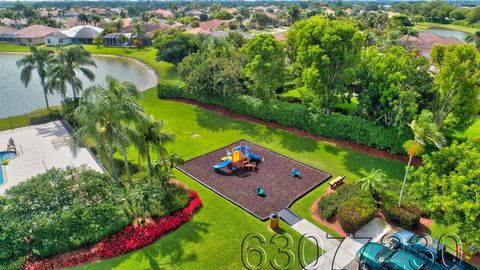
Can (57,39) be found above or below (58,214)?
above

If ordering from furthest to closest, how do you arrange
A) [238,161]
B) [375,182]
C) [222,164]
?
[238,161] → [222,164] → [375,182]

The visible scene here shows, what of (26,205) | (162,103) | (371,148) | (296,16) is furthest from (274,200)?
(296,16)

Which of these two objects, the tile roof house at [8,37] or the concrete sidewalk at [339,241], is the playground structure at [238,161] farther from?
the tile roof house at [8,37]

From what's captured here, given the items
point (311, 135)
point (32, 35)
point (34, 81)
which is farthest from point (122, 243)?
point (32, 35)

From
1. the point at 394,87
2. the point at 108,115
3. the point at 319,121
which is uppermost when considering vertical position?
the point at 108,115

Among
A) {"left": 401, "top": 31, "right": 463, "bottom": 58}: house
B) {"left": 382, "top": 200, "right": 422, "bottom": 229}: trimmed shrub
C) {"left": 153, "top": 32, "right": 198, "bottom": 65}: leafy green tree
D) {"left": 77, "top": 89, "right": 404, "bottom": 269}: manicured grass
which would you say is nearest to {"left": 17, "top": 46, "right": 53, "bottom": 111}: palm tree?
{"left": 77, "top": 89, "right": 404, "bottom": 269}: manicured grass

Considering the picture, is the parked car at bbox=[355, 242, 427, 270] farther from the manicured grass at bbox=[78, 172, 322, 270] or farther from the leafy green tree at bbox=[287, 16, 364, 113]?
the leafy green tree at bbox=[287, 16, 364, 113]

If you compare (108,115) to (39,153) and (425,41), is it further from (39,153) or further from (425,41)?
(425,41)

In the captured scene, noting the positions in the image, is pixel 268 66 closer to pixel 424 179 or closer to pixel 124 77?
pixel 424 179
